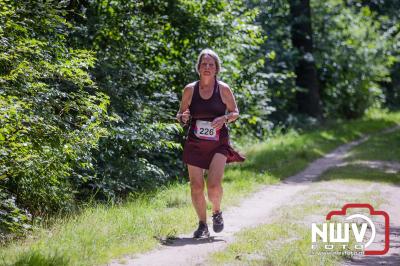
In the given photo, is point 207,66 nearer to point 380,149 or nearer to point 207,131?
point 207,131

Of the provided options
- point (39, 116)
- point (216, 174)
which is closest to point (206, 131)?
point (216, 174)

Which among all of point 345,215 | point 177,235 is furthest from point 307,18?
point 177,235

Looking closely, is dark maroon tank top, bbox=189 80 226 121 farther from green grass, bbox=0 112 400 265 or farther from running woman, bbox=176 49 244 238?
green grass, bbox=0 112 400 265

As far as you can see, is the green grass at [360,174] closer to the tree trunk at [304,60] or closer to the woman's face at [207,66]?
the woman's face at [207,66]

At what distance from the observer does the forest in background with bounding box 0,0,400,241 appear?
819 centimetres

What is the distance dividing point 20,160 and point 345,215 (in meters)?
4.62

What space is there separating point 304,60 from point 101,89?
1506cm

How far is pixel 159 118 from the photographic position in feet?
39.0

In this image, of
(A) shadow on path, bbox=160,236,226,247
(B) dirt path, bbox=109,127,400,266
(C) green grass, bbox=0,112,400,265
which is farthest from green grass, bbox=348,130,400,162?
(A) shadow on path, bbox=160,236,226,247

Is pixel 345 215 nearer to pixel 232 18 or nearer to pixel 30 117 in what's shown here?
pixel 30 117

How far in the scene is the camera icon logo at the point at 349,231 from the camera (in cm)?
751

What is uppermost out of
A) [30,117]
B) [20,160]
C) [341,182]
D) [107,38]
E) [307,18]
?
[307,18]

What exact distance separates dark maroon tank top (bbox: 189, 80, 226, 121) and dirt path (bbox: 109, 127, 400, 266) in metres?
1.48

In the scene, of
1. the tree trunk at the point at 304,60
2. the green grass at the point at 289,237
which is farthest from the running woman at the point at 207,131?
the tree trunk at the point at 304,60
